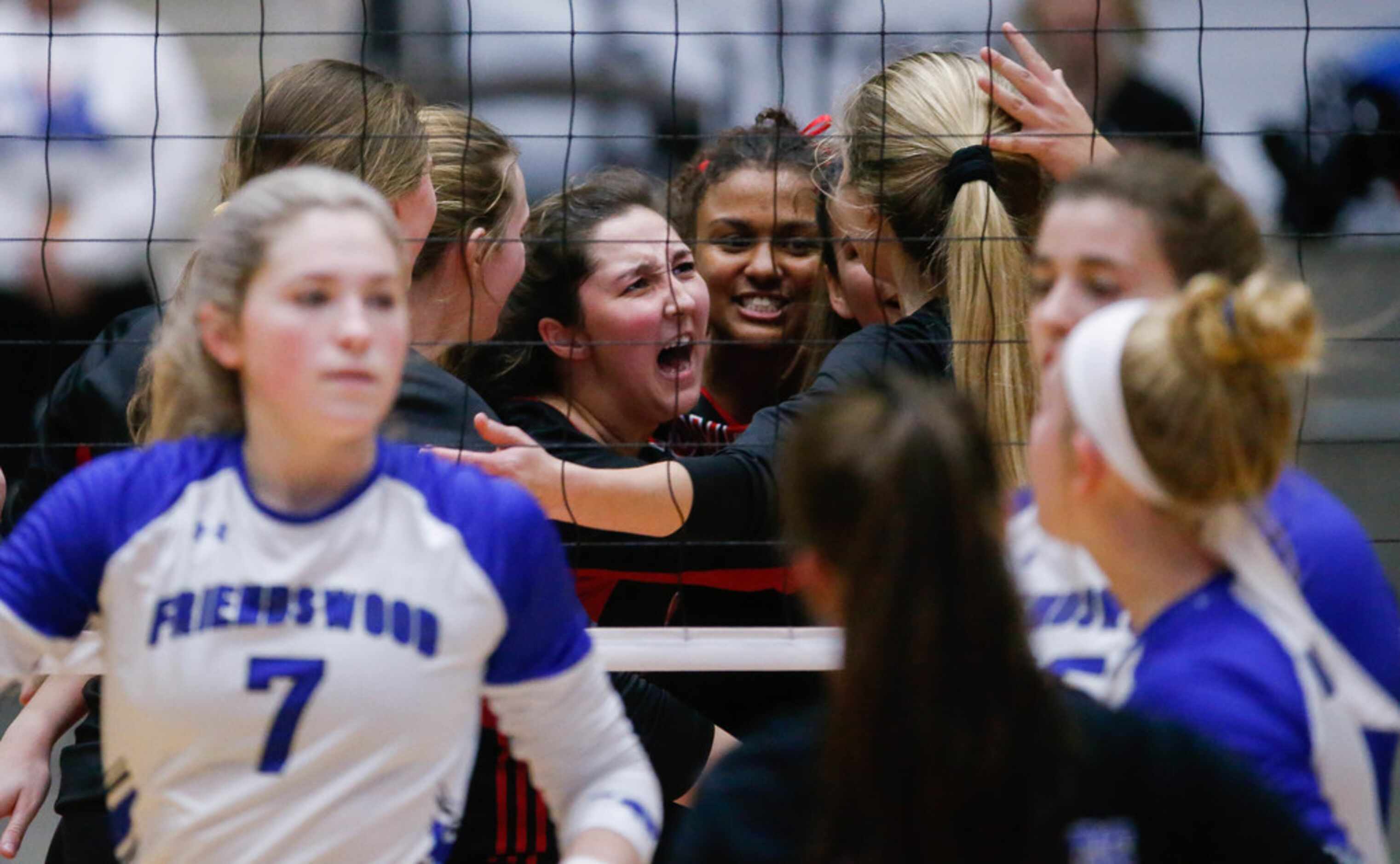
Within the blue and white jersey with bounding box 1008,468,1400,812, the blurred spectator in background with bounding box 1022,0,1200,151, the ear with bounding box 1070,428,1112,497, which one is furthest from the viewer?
the blurred spectator in background with bounding box 1022,0,1200,151

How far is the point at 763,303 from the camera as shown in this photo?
10.5 ft

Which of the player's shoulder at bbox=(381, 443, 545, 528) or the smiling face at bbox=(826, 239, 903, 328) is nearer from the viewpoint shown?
the player's shoulder at bbox=(381, 443, 545, 528)

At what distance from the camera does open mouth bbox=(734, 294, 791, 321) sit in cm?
319

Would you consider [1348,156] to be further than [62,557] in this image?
Yes

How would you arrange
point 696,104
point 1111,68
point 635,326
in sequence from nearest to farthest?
1. point 635,326
2. point 1111,68
3. point 696,104

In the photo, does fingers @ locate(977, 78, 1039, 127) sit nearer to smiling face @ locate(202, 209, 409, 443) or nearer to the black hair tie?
the black hair tie

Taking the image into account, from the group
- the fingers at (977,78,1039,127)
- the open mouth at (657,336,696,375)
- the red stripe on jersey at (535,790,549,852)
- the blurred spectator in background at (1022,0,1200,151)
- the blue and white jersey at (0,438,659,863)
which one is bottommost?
the red stripe on jersey at (535,790,549,852)

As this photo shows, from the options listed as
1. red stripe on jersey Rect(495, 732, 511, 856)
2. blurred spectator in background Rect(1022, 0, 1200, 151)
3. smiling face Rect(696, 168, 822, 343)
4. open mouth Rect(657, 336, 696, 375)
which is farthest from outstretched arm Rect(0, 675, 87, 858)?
blurred spectator in background Rect(1022, 0, 1200, 151)

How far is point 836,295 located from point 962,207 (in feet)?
1.72

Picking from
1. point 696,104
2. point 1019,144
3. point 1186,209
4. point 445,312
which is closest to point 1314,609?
point 1186,209

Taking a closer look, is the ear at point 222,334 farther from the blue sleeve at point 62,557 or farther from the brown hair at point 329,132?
the brown hair at point 329,132

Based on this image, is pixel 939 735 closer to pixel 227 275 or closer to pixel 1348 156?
pixel 227 275

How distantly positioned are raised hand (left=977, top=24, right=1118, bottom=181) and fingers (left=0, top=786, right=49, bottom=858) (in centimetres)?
174

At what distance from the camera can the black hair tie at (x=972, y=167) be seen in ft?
8.54
